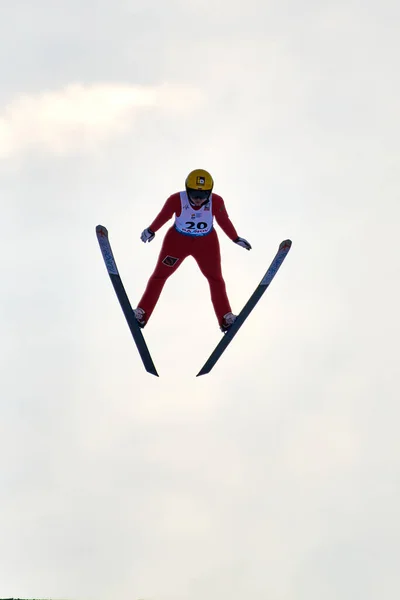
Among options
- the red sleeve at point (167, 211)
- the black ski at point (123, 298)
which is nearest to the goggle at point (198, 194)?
the red sleeve at point (167, 211)

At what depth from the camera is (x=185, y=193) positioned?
1953 centimetres

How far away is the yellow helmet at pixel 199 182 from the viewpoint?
1902cm

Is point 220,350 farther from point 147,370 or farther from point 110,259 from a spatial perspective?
point 110,259

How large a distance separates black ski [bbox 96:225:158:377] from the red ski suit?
52 cm

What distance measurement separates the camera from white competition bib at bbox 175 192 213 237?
1953cm

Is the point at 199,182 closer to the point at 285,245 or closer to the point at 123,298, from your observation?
the point at 123,298

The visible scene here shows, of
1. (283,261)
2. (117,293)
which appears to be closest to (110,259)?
(117,293)

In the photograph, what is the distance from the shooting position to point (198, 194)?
19.2 metres

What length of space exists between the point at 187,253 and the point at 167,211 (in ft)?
3.38

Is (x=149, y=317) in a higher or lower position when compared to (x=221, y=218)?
lower

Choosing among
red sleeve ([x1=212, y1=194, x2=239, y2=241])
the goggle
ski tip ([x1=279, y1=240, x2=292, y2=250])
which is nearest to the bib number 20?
red sleeve ([x1=212, y1=194, x2=239, y2=241])

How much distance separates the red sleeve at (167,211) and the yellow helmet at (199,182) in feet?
1.69

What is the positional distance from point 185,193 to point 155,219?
0.83 m

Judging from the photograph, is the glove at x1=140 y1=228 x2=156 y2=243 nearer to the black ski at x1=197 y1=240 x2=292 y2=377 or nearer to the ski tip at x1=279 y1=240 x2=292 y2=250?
the black ski at x1=197 y1=240 x2=292 y2=377
